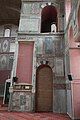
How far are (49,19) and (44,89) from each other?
6.05 m

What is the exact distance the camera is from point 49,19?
38.3 ft

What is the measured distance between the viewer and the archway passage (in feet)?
26.6

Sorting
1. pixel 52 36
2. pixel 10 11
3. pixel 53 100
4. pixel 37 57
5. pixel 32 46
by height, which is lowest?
pixel 53 100

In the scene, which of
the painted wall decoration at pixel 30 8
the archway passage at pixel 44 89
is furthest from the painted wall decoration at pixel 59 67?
the painted wall decoration at pixel 30 8

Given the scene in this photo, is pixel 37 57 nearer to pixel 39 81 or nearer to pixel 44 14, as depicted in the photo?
pixel 39 81

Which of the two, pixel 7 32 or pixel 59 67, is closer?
pixel 59 67

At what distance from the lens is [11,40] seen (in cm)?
1639

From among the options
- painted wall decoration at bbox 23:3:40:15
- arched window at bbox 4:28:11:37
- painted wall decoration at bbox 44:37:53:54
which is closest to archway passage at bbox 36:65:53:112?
painted wall decoration at bbox 44:37:53:54

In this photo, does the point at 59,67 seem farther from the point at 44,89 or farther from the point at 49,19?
the point at 49,19

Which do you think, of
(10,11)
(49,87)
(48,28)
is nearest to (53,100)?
(49,87)

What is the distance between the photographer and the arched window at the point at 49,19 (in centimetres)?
1052

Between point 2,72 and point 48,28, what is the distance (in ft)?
22.5

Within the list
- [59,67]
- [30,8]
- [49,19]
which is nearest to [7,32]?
[49,19]

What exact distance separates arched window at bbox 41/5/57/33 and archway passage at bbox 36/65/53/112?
403 centimetres
